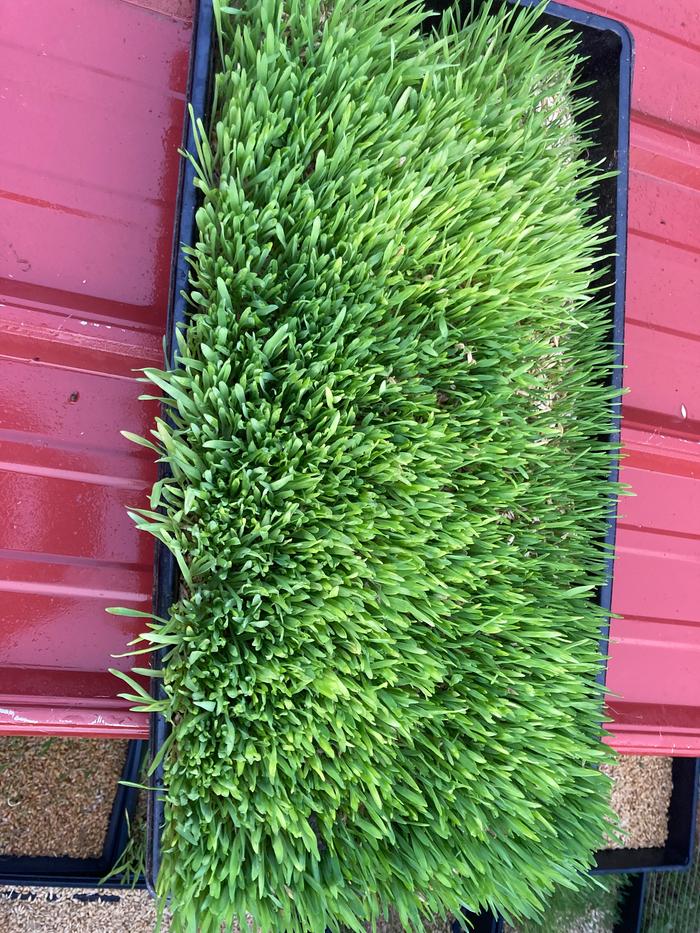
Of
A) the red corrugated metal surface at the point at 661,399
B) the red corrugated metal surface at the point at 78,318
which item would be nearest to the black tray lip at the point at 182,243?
the red corrugated metal surface at the point at 78,318

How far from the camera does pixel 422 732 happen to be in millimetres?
636

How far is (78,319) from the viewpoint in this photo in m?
0.77

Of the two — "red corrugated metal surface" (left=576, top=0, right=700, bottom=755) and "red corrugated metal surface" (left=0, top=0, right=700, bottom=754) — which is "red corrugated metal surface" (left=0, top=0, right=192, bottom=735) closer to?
"red corrugated metal surface" (left=0, top=0, right=700, bottom=754)

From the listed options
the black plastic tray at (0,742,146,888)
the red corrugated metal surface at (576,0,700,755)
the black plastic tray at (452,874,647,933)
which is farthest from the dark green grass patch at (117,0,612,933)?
the black plastic tray at (452,874,647,933)

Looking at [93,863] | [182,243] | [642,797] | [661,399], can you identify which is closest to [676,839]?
[642,797]

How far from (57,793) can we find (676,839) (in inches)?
50.3

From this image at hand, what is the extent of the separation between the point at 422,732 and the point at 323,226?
53 cm

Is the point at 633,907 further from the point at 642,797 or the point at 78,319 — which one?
the point at 78,319

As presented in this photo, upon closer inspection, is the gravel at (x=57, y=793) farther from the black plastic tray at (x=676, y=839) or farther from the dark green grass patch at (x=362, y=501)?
the black plastic tray at (x=676, y=839)

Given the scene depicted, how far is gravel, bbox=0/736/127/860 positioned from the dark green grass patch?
0.55 meters

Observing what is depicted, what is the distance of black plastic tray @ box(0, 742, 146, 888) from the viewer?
99 cm

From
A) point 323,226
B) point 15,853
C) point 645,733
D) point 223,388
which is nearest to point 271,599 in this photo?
point 223,388

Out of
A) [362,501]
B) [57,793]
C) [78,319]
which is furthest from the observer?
[57,793]

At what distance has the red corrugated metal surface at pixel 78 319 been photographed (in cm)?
74
